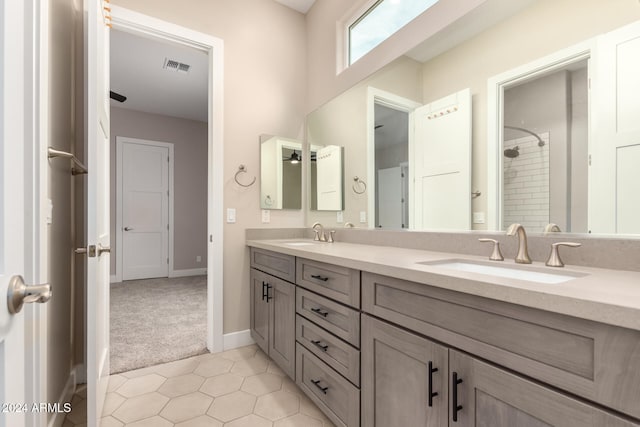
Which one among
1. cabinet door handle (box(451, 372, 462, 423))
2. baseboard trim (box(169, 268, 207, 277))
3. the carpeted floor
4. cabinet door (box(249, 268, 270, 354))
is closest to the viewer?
cabinet door handle (box(451, 372, 462, 423))

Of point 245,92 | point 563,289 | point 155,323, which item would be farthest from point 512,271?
point 155,323

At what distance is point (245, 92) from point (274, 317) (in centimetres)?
176

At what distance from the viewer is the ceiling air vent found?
3357 mm

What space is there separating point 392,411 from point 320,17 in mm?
2834

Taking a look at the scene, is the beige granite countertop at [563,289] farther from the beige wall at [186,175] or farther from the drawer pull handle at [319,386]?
the beige wall at [186,175]

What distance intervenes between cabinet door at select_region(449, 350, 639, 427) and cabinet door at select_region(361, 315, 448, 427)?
0.05 meters

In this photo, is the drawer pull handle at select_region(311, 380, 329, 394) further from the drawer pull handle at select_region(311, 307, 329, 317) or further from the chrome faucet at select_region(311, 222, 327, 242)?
the chrome faucet at select_region(311, 222, 327, 242)

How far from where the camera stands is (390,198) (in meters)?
1.87

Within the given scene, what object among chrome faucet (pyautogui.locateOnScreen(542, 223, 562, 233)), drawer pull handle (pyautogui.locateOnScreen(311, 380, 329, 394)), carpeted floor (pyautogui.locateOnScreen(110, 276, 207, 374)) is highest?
chrome faucet (pyautogui.locateOnScreen(542, 223, 562, 233))

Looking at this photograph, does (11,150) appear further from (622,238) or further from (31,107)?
(622,238)

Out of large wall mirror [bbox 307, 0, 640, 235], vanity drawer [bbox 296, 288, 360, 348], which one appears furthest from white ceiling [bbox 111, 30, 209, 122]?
vanity drawer [bbox 296, 288, 360, 348]

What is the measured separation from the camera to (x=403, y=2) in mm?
1914

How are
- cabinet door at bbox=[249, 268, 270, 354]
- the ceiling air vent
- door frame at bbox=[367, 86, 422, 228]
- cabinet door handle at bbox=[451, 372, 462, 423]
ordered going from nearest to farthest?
cabinet door handle at bbox=[451, 372, 462, 423] < door frame at bbox=[367, 86, 422, 228] < cabinet door at bbox=[249, 268, 270, 354] < the ceiling air vent

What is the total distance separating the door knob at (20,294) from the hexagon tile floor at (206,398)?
1248 millimetres
